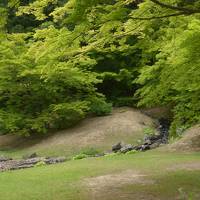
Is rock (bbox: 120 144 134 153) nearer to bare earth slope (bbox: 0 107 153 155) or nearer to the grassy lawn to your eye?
bare earth slope (bbox: 0 107 153 155)

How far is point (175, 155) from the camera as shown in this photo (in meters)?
17.9

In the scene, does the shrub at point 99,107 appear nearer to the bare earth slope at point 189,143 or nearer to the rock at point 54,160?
the rock at point 54,160

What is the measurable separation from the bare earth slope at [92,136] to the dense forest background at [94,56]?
82 centimetres

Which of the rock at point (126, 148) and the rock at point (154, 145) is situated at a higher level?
the rock at point (126, 148)

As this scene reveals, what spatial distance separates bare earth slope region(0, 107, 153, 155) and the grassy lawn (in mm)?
6842

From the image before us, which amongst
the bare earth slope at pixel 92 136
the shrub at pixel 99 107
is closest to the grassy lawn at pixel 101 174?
the bare earth slope at pixel 92 136

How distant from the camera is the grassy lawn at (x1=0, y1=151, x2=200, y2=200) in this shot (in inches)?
449

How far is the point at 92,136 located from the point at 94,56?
1111cm

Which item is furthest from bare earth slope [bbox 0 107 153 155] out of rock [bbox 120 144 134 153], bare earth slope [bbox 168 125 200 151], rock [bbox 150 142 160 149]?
bare earth slope [bbox 168 125 200 151]

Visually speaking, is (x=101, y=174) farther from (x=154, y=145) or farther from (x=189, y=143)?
(x=154, y=145)

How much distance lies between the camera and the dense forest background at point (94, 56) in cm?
975

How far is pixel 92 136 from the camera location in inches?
992

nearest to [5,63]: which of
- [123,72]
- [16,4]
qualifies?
[123,72]

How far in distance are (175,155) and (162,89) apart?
4743mm
